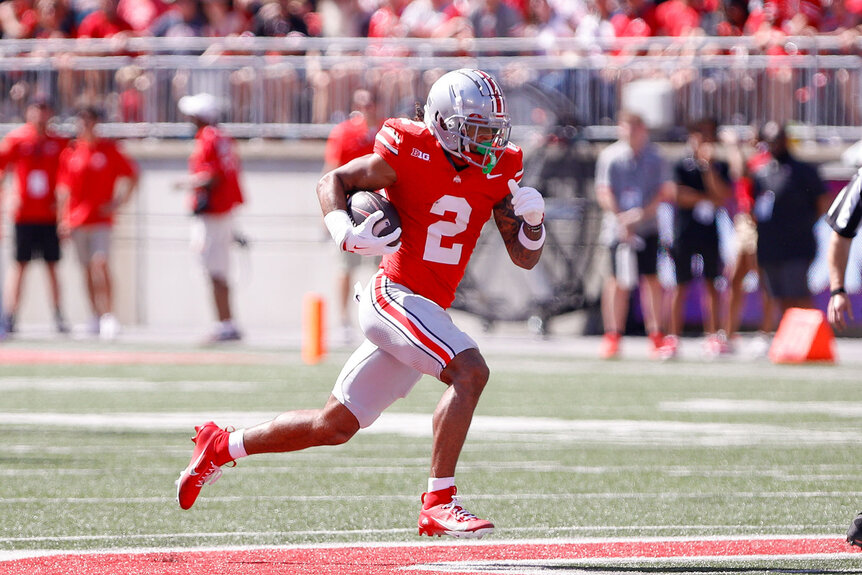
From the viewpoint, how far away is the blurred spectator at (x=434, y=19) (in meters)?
17.1

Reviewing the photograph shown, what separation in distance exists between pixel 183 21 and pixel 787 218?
7574mm

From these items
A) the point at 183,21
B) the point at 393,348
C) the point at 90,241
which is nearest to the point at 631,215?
the point at 90,241

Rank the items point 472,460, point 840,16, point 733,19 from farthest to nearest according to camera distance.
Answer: point 733,19, point 840,16, point 472,460

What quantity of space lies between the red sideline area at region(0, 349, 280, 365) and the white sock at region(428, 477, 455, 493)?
8.03 metres

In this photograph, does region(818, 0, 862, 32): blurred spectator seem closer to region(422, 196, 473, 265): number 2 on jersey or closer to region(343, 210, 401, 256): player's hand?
region(422, 196, 473, 265): number 2 on jersey

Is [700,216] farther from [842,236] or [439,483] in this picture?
[439,483]

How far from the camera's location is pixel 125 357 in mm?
13844

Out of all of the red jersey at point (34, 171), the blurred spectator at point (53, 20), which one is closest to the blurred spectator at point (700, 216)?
the red jersey at point (34, 171)

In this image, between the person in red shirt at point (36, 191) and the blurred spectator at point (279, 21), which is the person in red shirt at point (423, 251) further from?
the blurred spectator at point (279, 21)

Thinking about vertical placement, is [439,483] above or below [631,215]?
above

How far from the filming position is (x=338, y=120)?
1734 centimetres

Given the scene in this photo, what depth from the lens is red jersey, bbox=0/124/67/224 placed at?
16188 millimetres

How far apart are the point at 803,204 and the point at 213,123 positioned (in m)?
5.28

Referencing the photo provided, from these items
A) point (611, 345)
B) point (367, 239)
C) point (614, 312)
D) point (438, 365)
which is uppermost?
point (367, 239)
